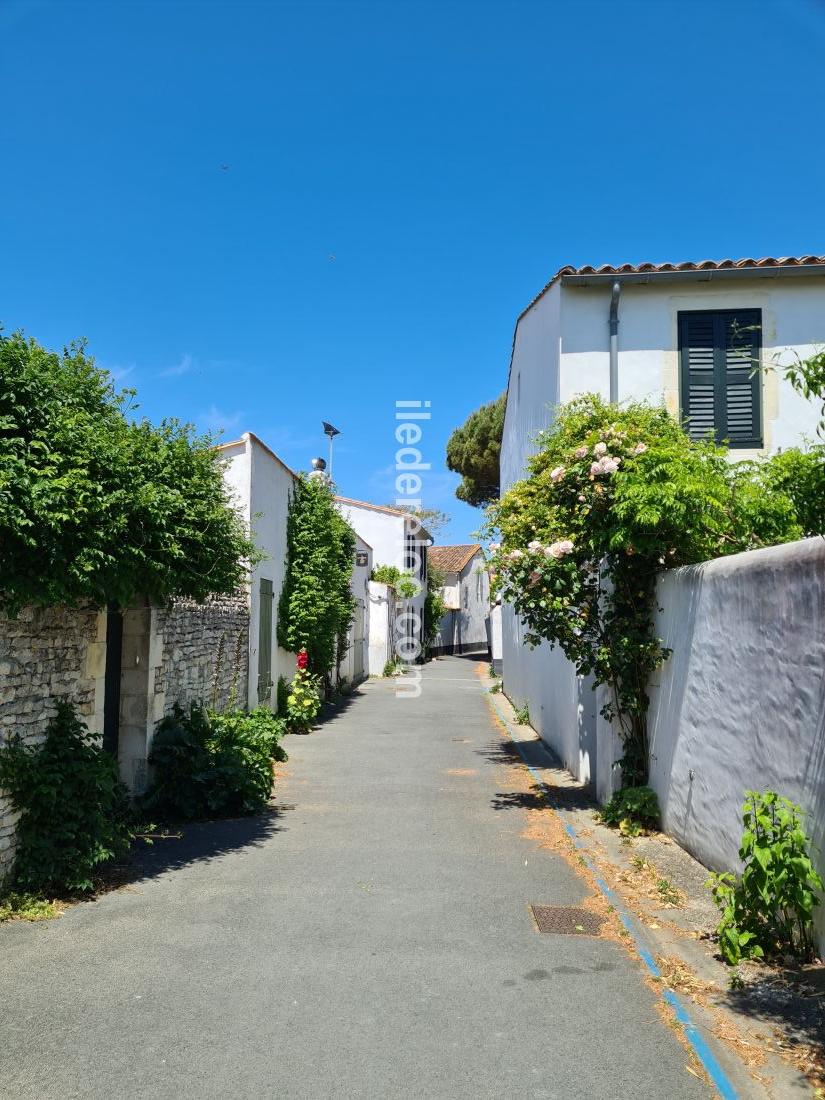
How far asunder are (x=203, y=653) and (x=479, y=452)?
28.8m

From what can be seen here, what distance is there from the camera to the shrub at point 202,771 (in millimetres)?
8547

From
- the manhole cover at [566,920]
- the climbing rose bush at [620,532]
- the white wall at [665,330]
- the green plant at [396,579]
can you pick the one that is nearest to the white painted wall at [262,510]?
the climbing rose bush at [620,532]

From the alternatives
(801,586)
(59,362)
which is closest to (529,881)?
(801,586)

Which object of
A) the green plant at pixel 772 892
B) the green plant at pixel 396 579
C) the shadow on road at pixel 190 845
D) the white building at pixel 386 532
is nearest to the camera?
the green plant at pixel 772 892

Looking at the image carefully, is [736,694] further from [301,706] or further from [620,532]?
[301,706]

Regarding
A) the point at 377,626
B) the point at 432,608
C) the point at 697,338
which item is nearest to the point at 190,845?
the point at 697,338

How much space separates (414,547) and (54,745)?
109ft

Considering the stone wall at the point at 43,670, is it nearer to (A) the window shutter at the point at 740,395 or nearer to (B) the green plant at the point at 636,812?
(B) the green plant at the point at 636,812

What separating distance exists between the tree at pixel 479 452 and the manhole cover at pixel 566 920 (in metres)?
32.1

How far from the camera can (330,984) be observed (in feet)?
15.1

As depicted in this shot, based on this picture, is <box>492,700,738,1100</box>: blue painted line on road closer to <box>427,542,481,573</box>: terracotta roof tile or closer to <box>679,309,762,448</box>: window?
<box>679,309,762,448</box>: window

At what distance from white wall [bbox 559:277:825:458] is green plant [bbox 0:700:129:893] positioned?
8.33m

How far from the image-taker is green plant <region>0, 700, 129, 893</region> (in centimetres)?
596

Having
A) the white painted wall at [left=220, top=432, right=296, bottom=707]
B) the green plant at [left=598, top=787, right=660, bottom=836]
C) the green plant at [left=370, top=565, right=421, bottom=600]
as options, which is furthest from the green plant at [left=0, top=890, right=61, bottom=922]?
the green plant at [left=370, top=565, right=421, bottom=600]
